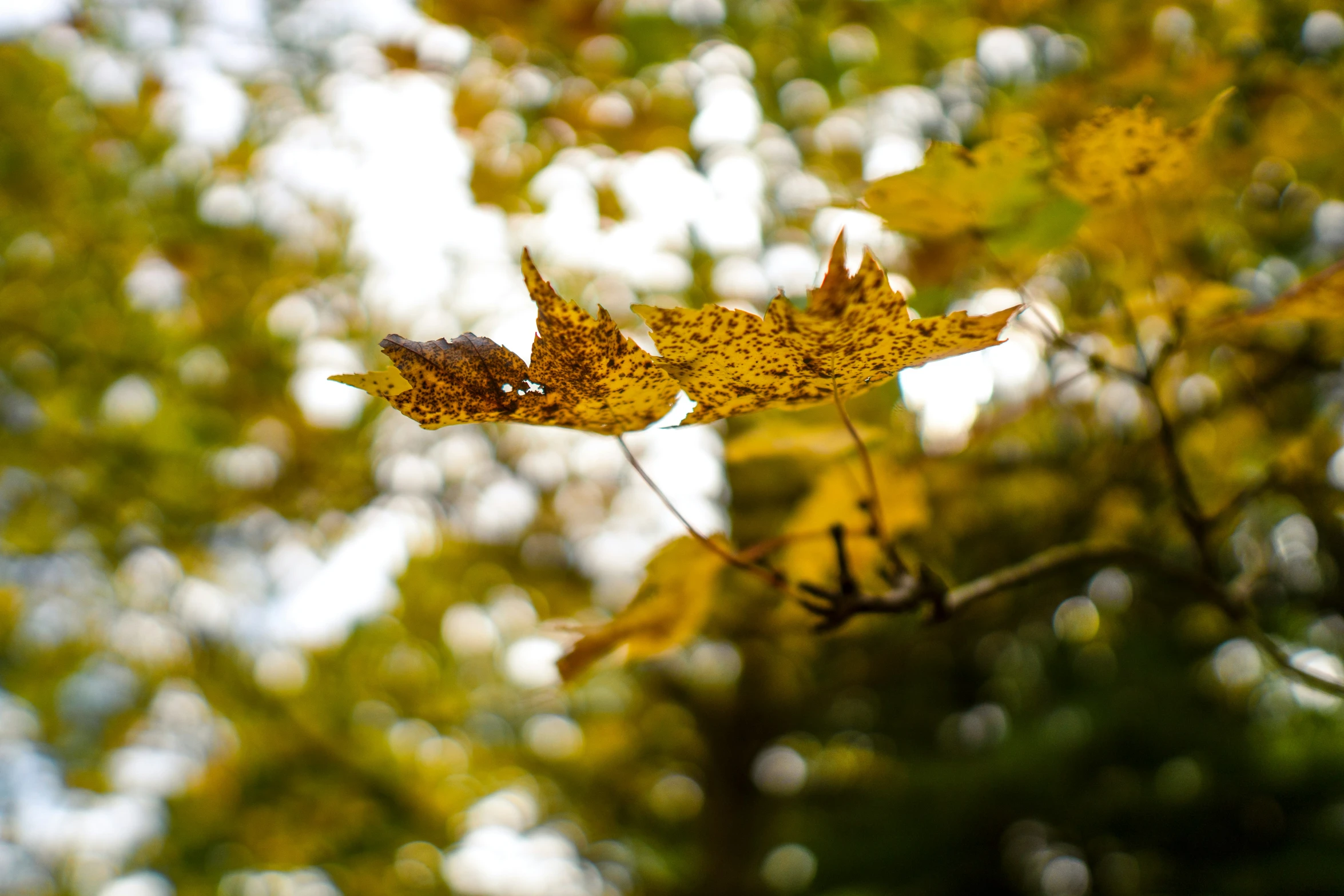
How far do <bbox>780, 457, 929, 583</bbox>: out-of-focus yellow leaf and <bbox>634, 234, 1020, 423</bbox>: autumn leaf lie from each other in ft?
0.87

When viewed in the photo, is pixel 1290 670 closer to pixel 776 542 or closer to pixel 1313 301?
pixel 1313 301

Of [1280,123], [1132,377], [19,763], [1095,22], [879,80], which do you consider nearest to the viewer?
[1132,377]

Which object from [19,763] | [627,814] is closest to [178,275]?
[627,814]

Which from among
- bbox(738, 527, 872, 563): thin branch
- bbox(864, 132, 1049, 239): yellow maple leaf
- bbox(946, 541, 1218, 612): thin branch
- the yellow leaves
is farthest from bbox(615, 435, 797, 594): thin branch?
the yellow leaves

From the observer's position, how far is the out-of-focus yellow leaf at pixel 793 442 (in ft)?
1.98

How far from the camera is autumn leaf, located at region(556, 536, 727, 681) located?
0.56 m

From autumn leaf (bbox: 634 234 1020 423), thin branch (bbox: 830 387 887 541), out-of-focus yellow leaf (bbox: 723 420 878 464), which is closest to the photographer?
autumn leaf (bbox: 634 234 1020 423)

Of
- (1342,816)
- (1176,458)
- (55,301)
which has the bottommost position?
(1342,816)

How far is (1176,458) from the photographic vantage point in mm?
594

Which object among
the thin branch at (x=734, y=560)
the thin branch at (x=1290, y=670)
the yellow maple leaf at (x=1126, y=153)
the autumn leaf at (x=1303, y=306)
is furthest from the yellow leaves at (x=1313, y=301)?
the thin branch at (x=734, y=560)

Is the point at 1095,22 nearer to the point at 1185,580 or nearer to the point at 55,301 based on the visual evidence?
the point at 1185,580

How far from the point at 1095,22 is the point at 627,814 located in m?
3.42

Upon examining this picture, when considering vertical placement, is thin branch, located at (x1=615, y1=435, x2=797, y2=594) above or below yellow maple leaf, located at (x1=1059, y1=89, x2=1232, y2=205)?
below

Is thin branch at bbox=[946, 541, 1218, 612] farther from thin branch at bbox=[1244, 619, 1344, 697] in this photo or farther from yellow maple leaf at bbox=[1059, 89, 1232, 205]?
yellow maple leaf at bbox=[1059, 89, 1232, 205]
